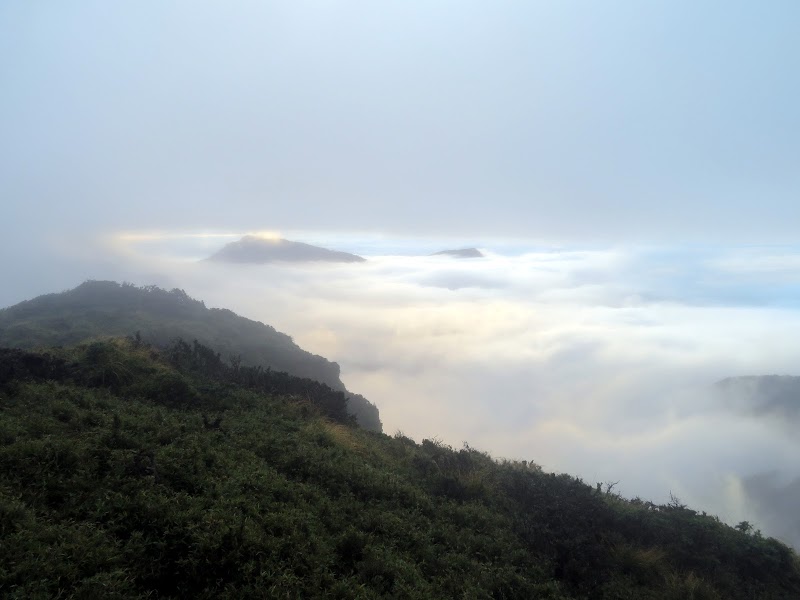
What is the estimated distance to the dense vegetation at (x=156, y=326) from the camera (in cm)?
3045

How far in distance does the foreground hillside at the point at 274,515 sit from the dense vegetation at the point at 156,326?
16399 millimetres

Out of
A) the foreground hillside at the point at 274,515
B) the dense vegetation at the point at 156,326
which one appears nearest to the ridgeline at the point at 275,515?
the foreground hillside at the point at 274,515

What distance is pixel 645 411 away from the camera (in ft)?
432

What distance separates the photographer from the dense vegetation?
30.5 meters

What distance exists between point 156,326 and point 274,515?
33086 millimetres

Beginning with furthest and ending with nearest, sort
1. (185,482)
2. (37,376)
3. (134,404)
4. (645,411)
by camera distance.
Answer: (645,411), (37,376), (134,404), (185,482)

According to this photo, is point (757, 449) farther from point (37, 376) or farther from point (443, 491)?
point (37, 376)

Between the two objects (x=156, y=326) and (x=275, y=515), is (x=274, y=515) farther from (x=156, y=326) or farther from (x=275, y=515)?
(x=156, y=326)

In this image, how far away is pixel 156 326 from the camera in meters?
35.6

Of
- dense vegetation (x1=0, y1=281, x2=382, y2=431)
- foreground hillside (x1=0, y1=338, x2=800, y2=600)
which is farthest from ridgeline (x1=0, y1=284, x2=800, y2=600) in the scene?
dense vegetation (x1=0, y1=281, x2=382, y2=431)

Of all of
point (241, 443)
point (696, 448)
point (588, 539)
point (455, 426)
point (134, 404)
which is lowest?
point (696, 448)

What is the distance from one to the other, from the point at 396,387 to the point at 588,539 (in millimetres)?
93853

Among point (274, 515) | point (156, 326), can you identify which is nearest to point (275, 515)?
point (274, 515)

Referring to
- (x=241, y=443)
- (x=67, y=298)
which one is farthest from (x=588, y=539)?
(x=67, y=298)
